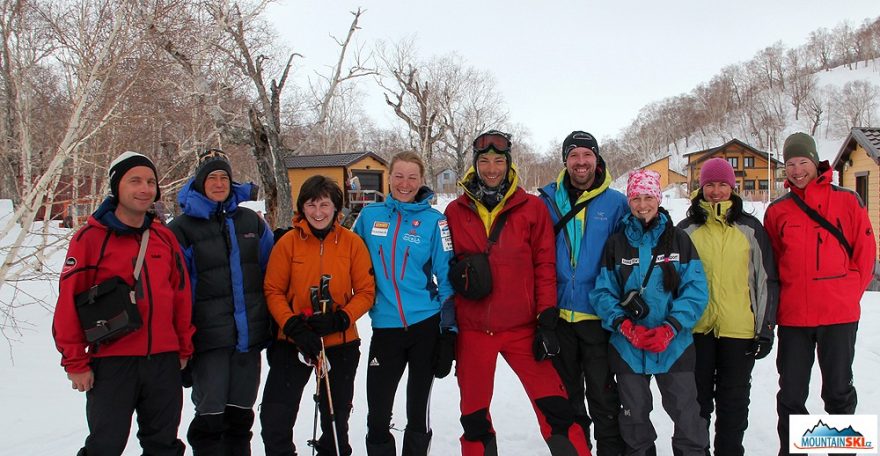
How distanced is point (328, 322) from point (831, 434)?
3.31 m

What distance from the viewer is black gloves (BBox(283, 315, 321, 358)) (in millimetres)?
2859

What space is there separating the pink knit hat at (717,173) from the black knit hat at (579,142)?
28.4 inches

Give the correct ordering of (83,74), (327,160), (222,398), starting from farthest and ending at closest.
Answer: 1. (327,160)
2. (83,74)
3. (222,398)

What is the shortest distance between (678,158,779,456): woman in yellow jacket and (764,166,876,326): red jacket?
0.17 meters

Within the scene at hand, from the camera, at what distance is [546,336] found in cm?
291

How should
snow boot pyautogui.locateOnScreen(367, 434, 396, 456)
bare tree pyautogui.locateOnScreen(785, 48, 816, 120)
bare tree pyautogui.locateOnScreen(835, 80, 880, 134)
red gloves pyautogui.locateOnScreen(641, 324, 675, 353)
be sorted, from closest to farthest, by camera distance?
red gloves pyautogui.locateOnScreen(641, 324, 675, 353), snow boot pyautogui.locateOnScreen(367, 434, 396, 456), bare tree pyautogui.locateOnScreen(835, 80, 880, 134), bare tree pyautogui.locateOnScreen(785, 48, 816, 120)

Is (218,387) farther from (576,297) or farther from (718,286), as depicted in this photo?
(718,286)

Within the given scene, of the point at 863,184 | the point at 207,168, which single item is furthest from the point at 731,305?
the point at 863,184

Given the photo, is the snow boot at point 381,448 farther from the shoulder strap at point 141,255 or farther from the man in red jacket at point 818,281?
the man in red jacket at point 818,281

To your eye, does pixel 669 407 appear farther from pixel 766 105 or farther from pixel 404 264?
pixel 766 105

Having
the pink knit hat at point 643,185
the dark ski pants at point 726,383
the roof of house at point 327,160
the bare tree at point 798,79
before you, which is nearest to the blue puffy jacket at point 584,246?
the pink knit hat at point 643,185

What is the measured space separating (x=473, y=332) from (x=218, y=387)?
153 cm

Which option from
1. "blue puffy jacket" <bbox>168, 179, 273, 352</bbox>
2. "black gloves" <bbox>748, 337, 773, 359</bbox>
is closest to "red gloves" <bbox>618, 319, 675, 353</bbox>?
"black gloves" <bbox>748, 337, 773, 359</bbox>

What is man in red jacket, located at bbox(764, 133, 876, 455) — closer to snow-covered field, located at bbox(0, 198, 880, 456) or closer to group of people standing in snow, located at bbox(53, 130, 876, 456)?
group of people standing in snow, located at bbox(53, 130, 876, 456)
